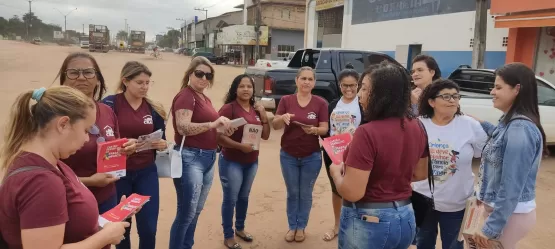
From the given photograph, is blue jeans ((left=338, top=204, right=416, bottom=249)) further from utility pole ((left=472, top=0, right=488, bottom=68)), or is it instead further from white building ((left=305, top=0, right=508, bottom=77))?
white building ((left=305, top=0, right=508, bottom=77))

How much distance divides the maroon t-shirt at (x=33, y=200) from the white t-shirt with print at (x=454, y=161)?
94.1 inches

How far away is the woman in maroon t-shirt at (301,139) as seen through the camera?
13.1ft

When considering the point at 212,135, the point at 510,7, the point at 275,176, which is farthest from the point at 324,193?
the point at 510,7

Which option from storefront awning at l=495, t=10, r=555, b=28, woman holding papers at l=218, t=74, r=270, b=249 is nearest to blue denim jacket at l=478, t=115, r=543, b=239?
woman holding papers at l=218, t=74, r=270, b=249

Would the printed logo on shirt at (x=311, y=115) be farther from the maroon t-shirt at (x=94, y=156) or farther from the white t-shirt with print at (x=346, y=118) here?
the maroon t-shirt at (x=94, y=156)

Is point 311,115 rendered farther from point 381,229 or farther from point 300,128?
point 381,229

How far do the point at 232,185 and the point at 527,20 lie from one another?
39.7 ft

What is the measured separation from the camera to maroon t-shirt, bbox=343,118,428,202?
6.63 ft

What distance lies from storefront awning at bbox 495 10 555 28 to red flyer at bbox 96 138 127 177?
1266 cm

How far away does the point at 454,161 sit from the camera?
2.85 meters

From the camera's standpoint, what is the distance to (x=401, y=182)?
Answer: 2156mm

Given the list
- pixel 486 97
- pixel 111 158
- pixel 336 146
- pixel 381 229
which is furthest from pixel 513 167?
pixel 486 97

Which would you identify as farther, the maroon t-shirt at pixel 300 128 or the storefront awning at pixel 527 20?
the storefront awning at pixel 527 20

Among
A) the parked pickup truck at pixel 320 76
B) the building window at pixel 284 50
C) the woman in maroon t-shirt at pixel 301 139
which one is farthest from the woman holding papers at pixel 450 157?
the building window at pixel 284 50
